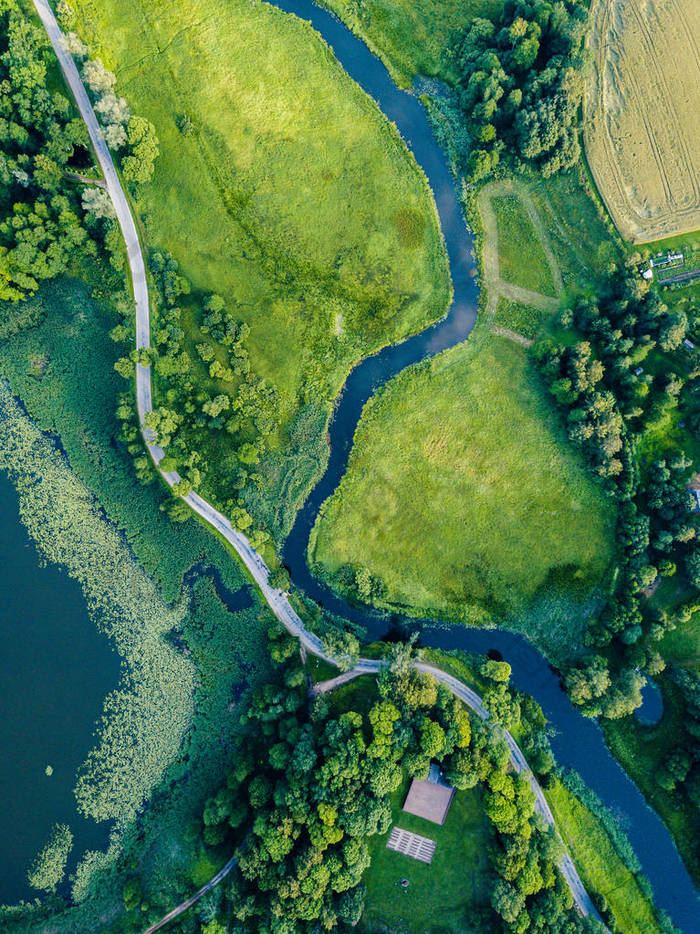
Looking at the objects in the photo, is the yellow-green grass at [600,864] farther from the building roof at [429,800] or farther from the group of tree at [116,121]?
the group of tree at [116,121]

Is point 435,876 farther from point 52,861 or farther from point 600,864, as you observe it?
point 52,861

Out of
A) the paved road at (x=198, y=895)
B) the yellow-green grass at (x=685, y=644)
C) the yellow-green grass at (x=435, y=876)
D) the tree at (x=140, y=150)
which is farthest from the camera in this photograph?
the yellow-green grass at (x=685, y=644)

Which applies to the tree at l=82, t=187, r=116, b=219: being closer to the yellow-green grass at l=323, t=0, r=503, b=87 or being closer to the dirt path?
the yellow-green grass at l=323, t=0, r=503, b=87

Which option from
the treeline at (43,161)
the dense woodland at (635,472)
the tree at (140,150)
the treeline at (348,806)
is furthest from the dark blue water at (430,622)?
the treeline at (43,161)

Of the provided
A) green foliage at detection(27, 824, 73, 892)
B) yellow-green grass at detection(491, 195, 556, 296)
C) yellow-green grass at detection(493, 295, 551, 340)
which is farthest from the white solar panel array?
yellow-green grass at detection(491, 195, 556, 296)

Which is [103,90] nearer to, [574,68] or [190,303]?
[190,303]

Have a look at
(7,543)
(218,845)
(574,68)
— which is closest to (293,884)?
(218,845)
